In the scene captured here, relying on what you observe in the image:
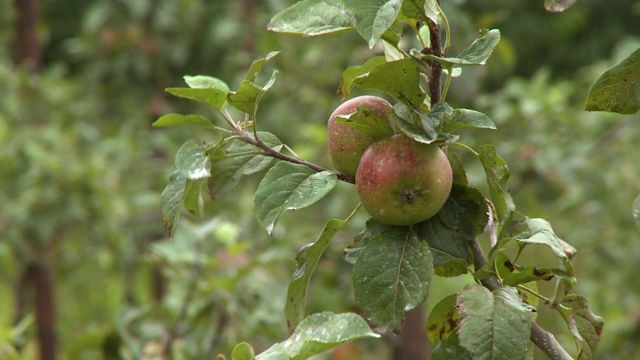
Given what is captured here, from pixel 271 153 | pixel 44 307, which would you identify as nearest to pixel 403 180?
pixel 271 153

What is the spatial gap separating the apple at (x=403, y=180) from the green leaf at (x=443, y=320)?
0.31ft

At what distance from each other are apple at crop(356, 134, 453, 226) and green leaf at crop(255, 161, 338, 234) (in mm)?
32

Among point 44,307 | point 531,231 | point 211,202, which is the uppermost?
point 531,231

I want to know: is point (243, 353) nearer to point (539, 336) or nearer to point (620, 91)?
point (539, 336)

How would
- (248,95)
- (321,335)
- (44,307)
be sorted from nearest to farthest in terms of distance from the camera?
(321,335) → (248,95) → (44,307)

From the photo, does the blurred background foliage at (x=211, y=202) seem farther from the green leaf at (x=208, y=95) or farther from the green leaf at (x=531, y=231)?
the green leaf at (x=531, y=231)

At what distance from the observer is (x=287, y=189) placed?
0.65 meters

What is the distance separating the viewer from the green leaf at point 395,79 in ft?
1.95

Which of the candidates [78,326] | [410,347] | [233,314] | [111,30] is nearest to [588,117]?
[410,347]

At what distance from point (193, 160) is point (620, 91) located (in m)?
0.33

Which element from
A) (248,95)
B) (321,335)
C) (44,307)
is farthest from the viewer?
(44,307)

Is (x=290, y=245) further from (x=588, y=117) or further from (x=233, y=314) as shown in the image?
(x=588, y=117)

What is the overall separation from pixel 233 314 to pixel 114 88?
1628 mm

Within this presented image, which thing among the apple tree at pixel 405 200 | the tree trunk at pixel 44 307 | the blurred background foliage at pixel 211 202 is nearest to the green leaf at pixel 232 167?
the apple tree at pixel 405 200
